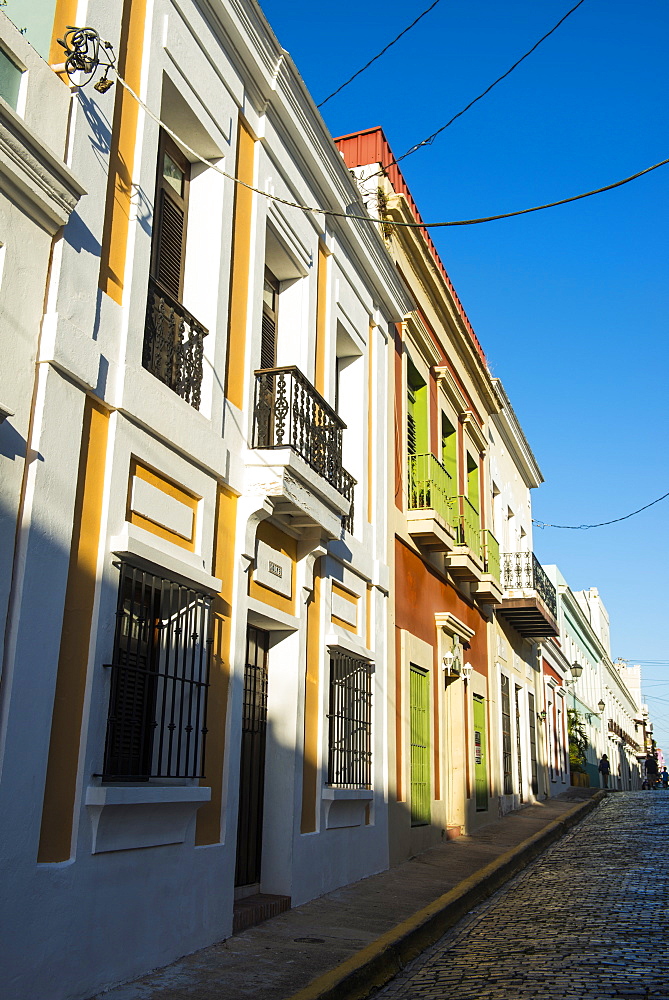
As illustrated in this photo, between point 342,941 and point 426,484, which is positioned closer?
point 342,941

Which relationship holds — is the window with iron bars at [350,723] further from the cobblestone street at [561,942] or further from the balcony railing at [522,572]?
the balcony railing at [522,572]

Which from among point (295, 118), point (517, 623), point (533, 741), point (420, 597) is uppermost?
point (295, 118)

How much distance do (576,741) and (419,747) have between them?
75.0 ft

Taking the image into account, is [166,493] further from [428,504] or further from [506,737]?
[506,737]

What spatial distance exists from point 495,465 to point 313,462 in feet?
37.2

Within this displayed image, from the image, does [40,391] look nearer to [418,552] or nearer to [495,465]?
[418,552]

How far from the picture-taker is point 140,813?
5.32 m

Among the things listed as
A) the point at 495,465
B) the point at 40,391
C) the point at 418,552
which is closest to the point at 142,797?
the point at 40,391

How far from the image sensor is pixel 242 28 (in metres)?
7.55

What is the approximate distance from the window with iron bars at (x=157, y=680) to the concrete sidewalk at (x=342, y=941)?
1105 mm

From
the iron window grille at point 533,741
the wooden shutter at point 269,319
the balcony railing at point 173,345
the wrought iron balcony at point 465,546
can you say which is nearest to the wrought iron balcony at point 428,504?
the wrought iron balcony at point 465,546

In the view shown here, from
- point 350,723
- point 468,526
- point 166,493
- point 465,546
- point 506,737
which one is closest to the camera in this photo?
point 166,493

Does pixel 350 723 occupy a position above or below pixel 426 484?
below

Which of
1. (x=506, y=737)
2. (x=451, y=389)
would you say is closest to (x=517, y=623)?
(x=506, y=737)
